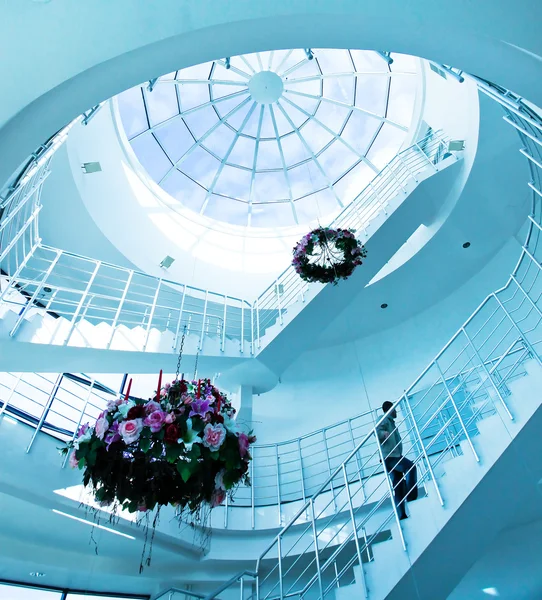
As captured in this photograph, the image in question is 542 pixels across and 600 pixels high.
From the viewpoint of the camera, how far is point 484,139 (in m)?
5.07

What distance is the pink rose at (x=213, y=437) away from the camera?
2172 millimetres

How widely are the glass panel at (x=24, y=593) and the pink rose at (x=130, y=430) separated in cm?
440

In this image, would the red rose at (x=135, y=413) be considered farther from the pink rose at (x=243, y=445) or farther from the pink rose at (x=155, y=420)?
the pink rose at (x=243, y=445)

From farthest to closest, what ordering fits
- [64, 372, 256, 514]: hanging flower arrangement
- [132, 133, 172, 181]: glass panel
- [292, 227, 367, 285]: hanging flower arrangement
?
[132, 133, 172, 181]: glass panel → [292, 227, 367, 285]: hanging flower arrangement → [64, 372, 256, 514]: hanging flower arrangement

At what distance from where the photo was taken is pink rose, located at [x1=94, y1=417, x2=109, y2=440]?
2.19 meters

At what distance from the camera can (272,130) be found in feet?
28.0

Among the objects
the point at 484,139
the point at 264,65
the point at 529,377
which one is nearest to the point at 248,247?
the point at 264,65

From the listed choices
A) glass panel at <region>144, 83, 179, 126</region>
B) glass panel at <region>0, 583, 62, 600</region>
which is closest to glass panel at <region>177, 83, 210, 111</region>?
glass panel at <region>144, 83, 179, 126</region>

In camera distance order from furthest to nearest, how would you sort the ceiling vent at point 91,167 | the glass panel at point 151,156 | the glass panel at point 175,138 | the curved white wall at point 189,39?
1. the glass panel at point 175,138
2. the glass panel at point 151,156
3. the ceiling vent at point 91,167
4. the curved white wall at point 189,39

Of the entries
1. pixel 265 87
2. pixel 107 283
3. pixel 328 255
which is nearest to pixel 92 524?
pixel 328 255

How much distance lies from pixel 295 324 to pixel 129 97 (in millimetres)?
4958

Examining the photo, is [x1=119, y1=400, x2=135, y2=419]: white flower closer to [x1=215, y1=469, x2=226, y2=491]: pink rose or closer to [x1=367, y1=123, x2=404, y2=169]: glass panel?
[x1=215, y1=469, x2=226, y2=491]: pink rose

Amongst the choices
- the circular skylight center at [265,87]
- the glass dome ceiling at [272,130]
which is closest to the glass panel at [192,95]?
the glass dome ceiling at [272,130]

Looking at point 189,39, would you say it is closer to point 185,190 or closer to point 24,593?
point 24,593
